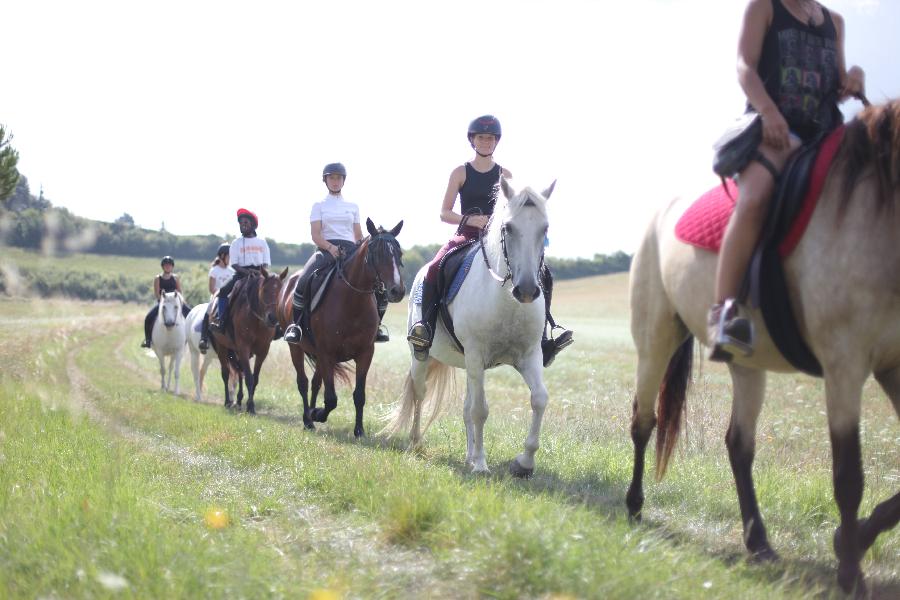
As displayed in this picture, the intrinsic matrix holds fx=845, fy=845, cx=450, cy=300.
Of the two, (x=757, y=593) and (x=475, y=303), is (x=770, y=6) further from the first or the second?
(x=475, y=303)

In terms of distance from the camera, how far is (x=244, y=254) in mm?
15656

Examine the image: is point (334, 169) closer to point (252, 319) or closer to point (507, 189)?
point (252, 319)

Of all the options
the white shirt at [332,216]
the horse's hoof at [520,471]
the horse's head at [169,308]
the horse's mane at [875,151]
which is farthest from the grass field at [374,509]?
the horse's head at [169,308]

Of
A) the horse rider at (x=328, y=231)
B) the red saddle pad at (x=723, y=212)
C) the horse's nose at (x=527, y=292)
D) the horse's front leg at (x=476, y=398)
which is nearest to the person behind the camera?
the red saddle pad at (x=723, y=212)

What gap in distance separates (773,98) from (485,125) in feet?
13.4

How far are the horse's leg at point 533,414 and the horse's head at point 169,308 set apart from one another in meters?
13.4

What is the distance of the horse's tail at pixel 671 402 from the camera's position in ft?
20.0

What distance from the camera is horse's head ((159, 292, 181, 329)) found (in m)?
19.3

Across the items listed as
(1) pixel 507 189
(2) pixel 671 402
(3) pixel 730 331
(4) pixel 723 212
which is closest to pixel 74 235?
(1) pixel 507 189

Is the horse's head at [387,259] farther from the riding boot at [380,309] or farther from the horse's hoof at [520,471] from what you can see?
the horse's hoof at [520,471]

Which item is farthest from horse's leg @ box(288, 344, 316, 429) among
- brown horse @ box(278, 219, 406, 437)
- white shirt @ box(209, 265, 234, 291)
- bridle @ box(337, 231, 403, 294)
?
white shirt @ box(209, 265, 234, 291)

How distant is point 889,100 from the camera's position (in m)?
4.26

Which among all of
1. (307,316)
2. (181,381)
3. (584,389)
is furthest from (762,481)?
(181,381)

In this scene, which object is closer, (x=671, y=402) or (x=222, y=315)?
(x=671, y=402)
